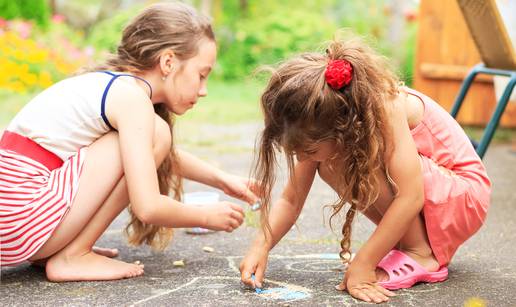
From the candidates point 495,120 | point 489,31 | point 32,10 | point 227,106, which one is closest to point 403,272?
point 495,120

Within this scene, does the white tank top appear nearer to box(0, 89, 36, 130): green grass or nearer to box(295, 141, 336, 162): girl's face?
box(295, 141, 336, 162): girl's face

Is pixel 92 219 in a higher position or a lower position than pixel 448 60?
lower

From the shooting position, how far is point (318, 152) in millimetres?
1882

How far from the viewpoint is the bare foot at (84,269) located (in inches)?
81.4

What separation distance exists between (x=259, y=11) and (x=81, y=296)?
388 inches

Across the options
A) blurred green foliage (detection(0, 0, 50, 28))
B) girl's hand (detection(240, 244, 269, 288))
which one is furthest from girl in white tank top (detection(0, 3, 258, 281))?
blurred green foliage (detection(0, 0, 50, 28))

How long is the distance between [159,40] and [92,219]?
620 millimetres

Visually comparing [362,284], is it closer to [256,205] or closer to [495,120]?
[256,205]

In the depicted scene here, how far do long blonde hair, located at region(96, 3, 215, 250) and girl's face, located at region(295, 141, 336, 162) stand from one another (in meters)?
0.61

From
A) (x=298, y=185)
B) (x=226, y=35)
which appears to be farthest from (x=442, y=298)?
(x=226, y=35)

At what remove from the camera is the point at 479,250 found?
2447 millimetres

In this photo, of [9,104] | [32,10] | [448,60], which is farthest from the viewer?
[32,10]

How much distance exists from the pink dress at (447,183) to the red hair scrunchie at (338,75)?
0.38m

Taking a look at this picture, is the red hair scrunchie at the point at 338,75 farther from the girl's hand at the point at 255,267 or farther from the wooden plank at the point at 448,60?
the wooden plank at the point at 448,60
